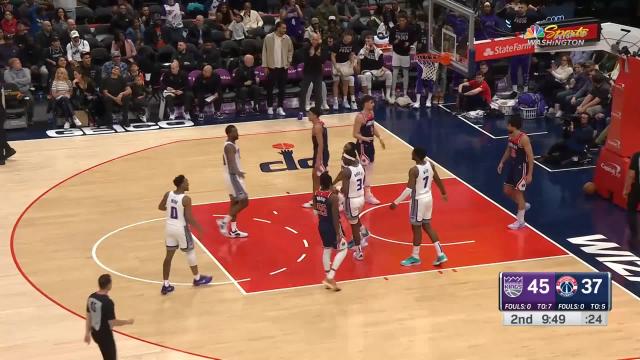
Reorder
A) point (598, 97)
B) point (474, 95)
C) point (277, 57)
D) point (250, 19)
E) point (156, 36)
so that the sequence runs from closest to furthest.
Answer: point (598, 97), point (474, 95), point (277, 57), point (156, 36), point (250, 19)

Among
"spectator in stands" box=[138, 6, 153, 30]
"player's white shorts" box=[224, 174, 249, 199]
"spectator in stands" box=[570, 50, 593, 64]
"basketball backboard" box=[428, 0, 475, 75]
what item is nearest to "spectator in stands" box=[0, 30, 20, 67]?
"spectator in stands" box=[138, 6, 153, 30]

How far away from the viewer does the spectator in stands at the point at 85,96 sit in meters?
25.1

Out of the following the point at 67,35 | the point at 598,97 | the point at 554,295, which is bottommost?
the point at 598,97

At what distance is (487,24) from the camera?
27.7m

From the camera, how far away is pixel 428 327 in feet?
51.2

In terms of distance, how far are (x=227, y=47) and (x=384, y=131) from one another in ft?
17.1

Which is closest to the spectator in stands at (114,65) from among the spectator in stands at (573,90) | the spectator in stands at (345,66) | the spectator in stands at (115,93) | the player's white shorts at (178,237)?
the spectator in stands at (115,93)

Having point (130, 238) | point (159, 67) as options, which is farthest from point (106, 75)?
point (130, 238)

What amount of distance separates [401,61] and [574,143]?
541cm

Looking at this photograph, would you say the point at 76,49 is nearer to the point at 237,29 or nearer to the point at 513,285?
the point at 237,29

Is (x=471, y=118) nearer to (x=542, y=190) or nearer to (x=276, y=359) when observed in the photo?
(x=542, y=190)

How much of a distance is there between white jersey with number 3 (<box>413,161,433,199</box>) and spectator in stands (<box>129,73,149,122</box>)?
10.1m

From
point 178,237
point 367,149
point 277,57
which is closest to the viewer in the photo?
point 178,237

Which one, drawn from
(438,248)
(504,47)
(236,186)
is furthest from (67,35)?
(438,248)
